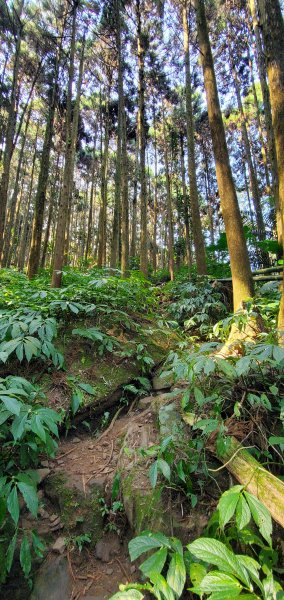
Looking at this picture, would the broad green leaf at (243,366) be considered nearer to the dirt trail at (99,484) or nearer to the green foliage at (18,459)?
the green foliage at (18,459)

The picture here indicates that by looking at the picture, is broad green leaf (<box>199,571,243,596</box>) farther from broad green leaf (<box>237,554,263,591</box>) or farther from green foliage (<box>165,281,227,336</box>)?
green foliage (<box>165,281,227,336</box>)

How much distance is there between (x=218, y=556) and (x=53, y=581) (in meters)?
1.32

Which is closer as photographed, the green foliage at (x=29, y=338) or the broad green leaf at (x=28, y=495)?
the broad green leaf at (x=28, y=495)

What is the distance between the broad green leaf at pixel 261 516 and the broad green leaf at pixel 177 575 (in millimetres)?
370

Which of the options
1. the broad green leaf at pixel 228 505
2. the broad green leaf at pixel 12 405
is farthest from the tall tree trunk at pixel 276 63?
the broad green leaf at pixel 12 405

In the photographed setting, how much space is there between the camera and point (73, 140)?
253 inches

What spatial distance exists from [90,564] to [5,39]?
14.8 meters

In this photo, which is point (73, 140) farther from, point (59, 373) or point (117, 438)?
point (117, 438)

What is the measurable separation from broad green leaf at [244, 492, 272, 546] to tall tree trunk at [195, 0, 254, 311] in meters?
2.45

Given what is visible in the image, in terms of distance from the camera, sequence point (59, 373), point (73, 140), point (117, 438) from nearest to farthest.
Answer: point (117, 438) → point (59, 373) → point (73, 140)

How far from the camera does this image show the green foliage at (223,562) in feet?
3.35

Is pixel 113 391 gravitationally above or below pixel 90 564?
above

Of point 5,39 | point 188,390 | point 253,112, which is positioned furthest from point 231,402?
point 253,112

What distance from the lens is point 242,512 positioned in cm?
122
